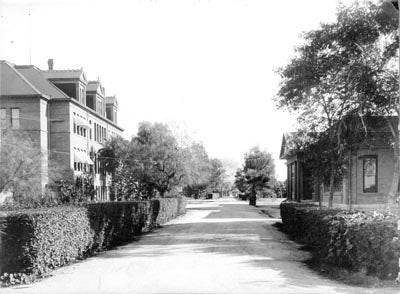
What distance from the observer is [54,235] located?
1028 cm

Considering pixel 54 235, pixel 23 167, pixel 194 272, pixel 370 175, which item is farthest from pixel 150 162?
pixel 194 272

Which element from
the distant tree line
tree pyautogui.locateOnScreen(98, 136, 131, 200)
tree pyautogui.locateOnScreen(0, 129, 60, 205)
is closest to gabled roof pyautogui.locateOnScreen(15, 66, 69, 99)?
tree pyautogui.locateOnScreen(0, 129, 60, 205)

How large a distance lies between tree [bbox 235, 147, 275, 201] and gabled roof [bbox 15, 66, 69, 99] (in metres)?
27.1

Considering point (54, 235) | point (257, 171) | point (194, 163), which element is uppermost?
point (194, 163)

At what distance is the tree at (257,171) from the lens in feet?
184

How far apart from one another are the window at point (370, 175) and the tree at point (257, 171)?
28174 mm

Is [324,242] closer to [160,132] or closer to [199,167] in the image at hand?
[160,132]

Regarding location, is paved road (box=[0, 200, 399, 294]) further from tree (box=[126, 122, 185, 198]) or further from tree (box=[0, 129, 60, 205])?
tree (box=[126, 122, 185, 198])

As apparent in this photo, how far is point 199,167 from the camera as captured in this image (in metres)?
40.3

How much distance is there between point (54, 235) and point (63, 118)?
23.7 m

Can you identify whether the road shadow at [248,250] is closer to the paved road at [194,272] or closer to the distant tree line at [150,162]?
the paved road at [194,272]

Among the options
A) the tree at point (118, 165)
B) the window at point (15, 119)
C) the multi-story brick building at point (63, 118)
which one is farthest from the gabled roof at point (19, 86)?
the tree at point (118, 165)

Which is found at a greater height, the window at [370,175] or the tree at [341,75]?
the tree at [341,75]

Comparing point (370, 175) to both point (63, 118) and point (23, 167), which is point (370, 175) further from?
point (23, 167)
